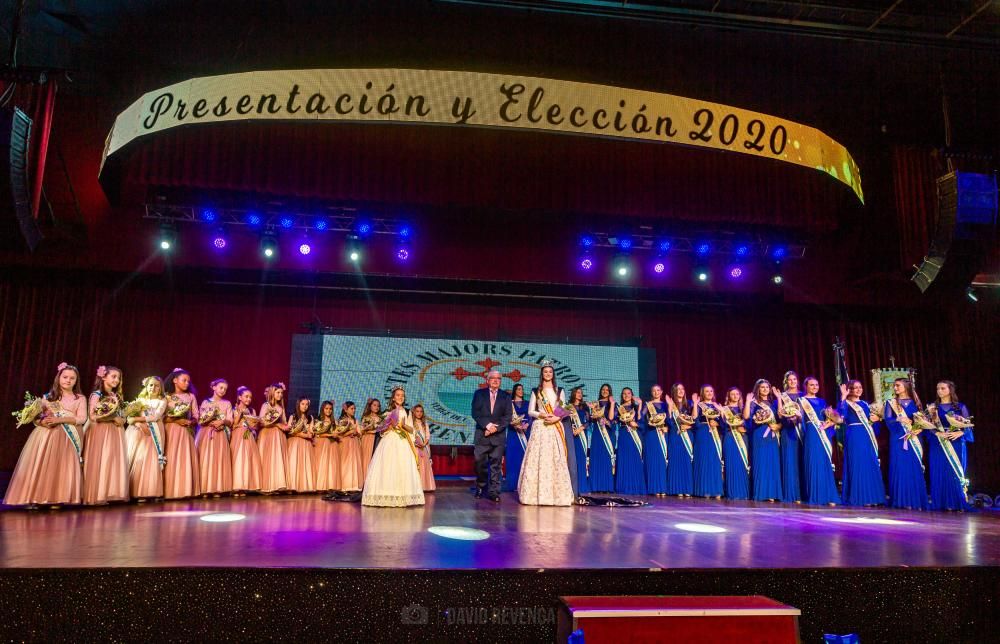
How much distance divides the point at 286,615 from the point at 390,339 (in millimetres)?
9485

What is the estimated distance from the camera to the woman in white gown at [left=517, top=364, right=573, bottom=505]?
696 centimetres

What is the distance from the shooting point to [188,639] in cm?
270

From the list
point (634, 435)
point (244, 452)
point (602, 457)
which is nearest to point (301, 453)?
point (244, 452)

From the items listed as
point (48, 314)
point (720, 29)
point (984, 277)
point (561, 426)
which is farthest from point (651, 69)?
point (48, 314)

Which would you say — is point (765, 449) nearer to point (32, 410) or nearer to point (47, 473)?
point (47, 473)

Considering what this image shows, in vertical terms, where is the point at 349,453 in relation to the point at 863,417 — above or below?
below

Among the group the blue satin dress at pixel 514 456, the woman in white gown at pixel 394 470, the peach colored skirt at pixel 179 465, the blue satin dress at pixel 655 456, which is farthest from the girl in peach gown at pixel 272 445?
the blue satin dress at pixel 655 456

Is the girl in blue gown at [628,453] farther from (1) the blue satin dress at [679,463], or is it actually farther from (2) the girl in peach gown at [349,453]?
(2) the girl in peach gown at [349,453]

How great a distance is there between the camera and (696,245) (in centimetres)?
1102

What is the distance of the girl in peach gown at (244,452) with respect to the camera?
8.31 metres

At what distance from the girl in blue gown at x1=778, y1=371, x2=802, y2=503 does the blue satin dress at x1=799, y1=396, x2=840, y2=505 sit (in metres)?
0.13

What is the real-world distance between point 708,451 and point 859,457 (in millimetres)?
2076

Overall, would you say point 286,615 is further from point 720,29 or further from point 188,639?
point 720,29

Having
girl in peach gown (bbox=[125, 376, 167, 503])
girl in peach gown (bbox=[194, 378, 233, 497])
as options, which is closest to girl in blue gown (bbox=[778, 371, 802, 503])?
girl in peach gown (bbox=[194, 378, 233, 497])
